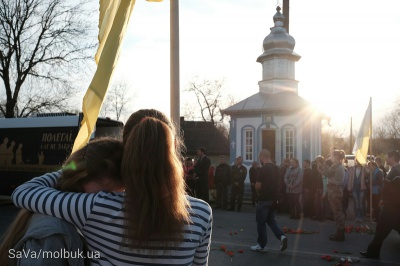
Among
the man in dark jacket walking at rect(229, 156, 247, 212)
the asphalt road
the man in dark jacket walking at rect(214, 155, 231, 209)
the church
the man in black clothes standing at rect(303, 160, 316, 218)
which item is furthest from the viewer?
the church

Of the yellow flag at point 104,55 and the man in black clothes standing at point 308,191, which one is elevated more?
the yellow flag at point 104,55

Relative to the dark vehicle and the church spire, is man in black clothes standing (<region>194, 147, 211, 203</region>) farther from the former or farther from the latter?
the church spire

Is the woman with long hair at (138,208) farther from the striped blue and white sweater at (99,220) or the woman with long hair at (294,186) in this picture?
the woman with long hair at (294,186)

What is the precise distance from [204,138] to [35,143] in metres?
34.6

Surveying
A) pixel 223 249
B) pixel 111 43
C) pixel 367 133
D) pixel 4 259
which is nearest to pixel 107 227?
pixel 4 259

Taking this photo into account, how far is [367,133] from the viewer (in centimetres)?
1246

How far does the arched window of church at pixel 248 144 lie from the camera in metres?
22.9

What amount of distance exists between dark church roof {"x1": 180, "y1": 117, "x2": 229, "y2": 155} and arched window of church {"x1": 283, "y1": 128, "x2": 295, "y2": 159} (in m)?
23.9

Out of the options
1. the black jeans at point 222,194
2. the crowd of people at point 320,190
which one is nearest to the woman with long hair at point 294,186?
the crowd of people at point 320,190

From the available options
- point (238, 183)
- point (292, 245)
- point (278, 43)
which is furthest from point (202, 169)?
point (278, 43)

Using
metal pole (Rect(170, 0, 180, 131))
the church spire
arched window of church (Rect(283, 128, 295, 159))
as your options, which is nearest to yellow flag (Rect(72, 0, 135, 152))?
metal pole (Rect(170, 0, 180, 131))

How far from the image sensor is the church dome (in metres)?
26.5

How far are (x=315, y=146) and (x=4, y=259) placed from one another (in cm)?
2140

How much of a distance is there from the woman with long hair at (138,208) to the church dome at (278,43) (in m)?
25.4
